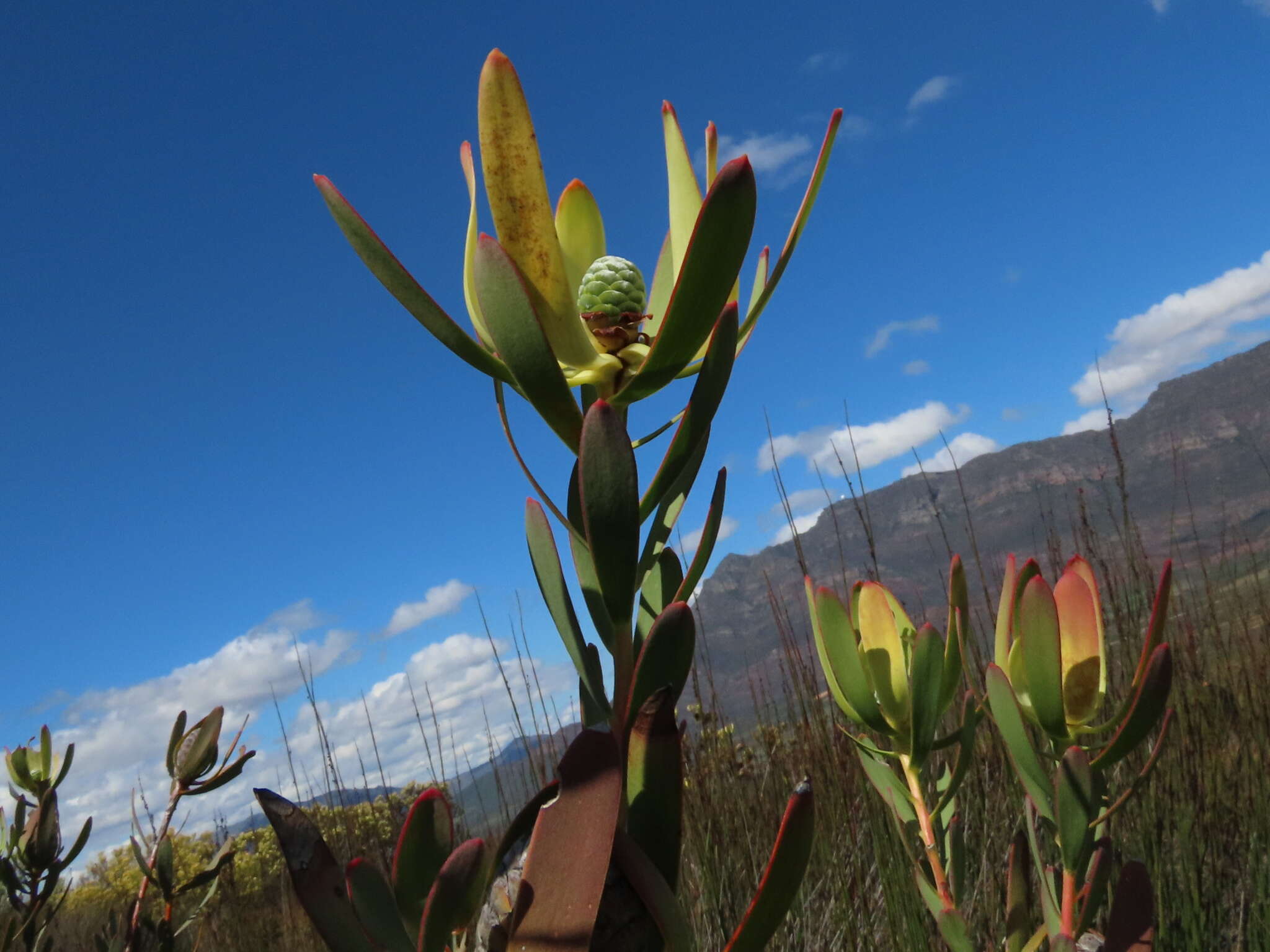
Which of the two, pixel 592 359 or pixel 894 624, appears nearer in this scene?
pixel 592 359

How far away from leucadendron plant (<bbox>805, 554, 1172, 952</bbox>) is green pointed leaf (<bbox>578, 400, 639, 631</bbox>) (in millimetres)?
301

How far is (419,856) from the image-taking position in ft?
1.20

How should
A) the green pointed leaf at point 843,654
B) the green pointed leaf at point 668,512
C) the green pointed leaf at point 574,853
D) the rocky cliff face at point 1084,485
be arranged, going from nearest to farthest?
1. the green pointed leaf at point 574,853
2. the green pointed leaf at point 668,512
3. the green pointed leaf at point 843,654
4. the rocky cliff face at point 1084,485

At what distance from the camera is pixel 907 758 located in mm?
712

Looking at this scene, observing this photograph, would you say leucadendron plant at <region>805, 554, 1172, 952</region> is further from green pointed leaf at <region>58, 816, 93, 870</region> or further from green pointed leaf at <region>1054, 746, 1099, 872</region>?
green pointed leaf at <region>58, 816, 93, 870</region>

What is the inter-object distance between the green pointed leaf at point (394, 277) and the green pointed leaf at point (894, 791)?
52 cm

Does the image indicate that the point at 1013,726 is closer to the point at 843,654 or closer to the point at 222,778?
the point at 843,654

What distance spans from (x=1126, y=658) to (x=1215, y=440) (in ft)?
413

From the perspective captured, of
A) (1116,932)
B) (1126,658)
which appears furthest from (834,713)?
(1116,932)

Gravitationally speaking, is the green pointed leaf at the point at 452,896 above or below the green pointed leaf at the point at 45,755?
below

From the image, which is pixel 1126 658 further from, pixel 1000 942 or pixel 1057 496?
pixel 1057 496

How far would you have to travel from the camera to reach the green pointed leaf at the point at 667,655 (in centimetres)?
36

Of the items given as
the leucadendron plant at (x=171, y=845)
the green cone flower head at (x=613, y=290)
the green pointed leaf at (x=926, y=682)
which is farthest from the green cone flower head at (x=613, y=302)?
the leucadendron plant at (x=171, y=845)

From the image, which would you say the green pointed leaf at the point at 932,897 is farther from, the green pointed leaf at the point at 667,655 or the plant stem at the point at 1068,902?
the green pointed leaf at the point at 667,655
